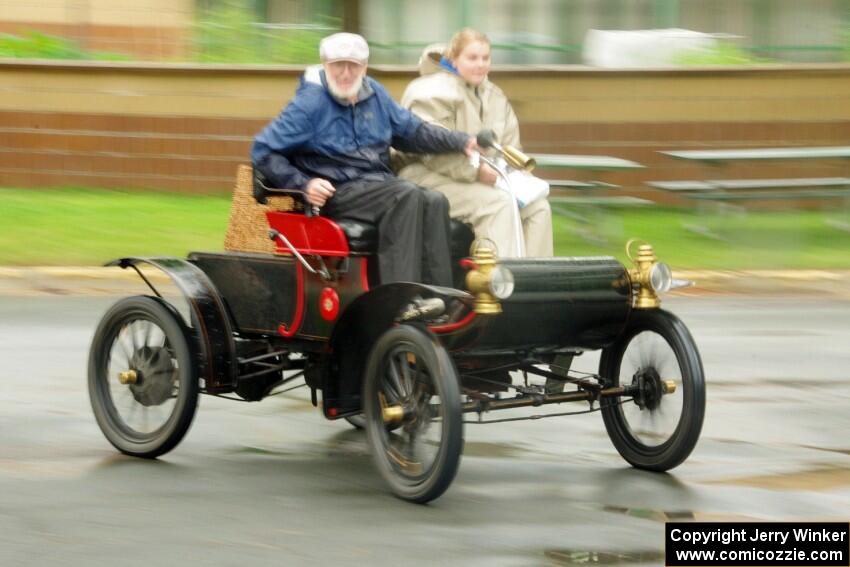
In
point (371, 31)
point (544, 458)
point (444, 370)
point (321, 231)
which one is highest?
point (371, 31)

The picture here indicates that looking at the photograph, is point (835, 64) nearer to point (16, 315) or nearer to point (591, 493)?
point (16, 315)

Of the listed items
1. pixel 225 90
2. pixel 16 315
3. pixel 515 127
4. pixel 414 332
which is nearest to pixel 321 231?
pixel 414 332

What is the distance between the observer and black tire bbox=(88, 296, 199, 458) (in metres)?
7.18

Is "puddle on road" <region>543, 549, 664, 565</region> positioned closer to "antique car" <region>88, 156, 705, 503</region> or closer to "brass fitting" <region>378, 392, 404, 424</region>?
"antique car" <region>88, 156, 705, 503</region>

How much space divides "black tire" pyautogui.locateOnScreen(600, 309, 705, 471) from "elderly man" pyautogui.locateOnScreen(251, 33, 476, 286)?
856 mm

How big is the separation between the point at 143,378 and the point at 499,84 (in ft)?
34.9

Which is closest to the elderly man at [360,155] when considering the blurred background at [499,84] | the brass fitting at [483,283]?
the brass fitting at [483,283]

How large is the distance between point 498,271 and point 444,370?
450 mm

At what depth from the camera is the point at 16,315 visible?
38.6ft

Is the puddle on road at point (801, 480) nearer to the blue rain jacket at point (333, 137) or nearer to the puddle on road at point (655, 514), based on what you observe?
the puddle on road at point (655, 514)

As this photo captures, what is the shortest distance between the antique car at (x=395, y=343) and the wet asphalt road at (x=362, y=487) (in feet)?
0.76

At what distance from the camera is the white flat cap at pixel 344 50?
23.1 feet

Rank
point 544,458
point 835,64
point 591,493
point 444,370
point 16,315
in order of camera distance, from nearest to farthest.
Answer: point 444,370 → point 591,493 → point 544,458 → point 16,315 → point 835,64

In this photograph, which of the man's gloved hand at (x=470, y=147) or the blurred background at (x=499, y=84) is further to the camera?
the blurred background at (x=499, y=84)
